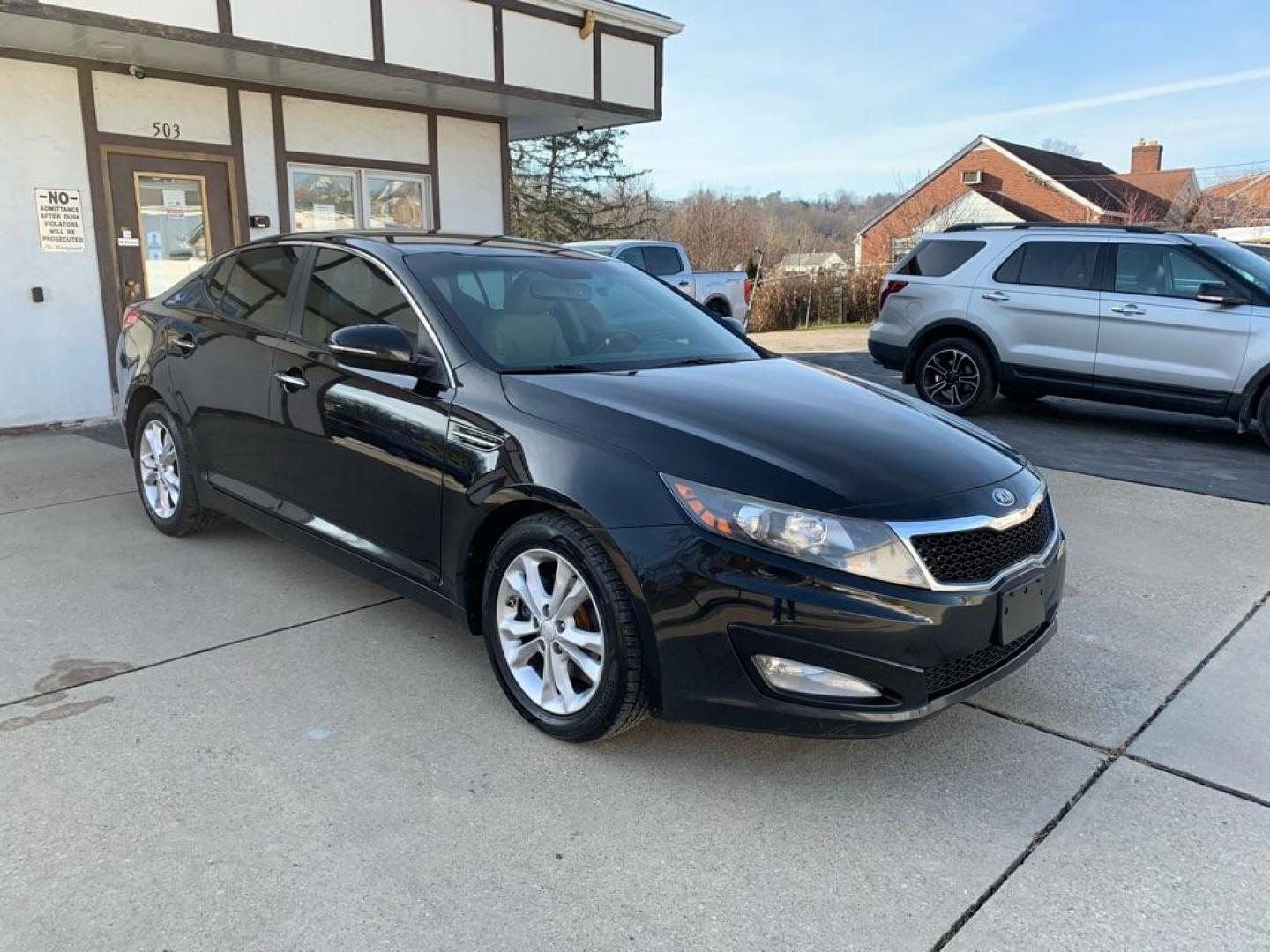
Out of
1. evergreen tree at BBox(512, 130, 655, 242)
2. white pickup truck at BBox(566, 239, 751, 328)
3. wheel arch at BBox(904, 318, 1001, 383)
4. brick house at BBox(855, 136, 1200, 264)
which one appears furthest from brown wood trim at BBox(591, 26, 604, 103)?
brick house at BBox(855, 136, 1200, 264)

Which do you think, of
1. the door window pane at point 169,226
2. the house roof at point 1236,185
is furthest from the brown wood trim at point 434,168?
the house roof at point 1236,185

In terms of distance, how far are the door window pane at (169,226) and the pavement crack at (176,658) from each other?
19.0 feet

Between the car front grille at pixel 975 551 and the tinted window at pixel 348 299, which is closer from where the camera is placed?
the car front grille at pixel 975 551

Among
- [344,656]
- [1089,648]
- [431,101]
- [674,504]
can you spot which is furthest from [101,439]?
[1089,648]

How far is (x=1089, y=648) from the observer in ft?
12.7

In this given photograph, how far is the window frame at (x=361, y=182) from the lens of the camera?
31.1 ft

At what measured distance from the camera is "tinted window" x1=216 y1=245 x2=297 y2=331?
14.2 ft

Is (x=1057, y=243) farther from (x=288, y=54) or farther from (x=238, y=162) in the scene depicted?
(x=238, y=162)

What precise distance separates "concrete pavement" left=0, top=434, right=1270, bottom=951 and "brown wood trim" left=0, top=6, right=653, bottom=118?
15.6ft

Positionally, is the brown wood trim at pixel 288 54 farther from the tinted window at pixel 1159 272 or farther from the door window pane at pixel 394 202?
the tinted window at pixel 1159 272

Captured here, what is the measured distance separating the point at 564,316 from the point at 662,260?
10.3 m

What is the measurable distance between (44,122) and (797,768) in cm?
829

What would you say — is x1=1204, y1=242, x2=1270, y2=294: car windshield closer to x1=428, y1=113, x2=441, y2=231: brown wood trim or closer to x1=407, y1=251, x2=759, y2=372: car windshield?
x1=407, y1=251, x2=759, y2=372: car windshield

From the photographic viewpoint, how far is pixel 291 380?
4047 millimetres
